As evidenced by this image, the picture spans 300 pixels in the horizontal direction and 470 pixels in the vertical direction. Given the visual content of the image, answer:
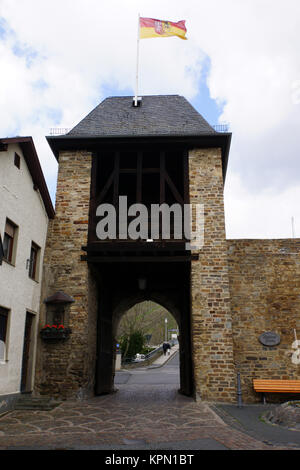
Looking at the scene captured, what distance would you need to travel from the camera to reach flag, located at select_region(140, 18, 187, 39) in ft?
41.9

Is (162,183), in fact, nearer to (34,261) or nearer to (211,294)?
(211,294)

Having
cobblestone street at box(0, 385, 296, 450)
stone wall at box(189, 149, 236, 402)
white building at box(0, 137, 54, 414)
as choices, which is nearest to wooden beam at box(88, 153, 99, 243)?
white building at box(0, 137, 54, 414)

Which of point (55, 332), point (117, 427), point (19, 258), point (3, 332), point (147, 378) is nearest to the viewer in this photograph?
point (117, 427)

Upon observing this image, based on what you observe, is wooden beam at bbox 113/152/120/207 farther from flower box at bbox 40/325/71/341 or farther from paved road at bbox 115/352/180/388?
paved road at bbox 115/352/180/388

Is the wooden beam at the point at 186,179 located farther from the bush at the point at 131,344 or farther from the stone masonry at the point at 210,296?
the bush at the point at 131,344

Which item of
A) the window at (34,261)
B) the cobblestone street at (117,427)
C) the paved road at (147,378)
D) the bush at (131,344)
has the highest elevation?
the window at (34,261)

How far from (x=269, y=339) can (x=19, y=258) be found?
6206mm

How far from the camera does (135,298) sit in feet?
42.3

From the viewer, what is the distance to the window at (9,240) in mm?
8291

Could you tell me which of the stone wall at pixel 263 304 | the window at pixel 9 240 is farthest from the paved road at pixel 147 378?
the window at pixel 9 240

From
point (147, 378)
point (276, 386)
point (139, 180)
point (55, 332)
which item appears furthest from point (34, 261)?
point (147, 378)

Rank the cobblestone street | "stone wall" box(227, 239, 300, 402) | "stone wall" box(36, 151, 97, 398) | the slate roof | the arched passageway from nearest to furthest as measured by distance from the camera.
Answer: the cobblestone street < "stone wall" box(36, 151, 97, 398) < "stone wall" box(227, 239, 300, 402) < the arched passageway < the slate roof

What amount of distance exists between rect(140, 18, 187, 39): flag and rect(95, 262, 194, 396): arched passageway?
7407mm
